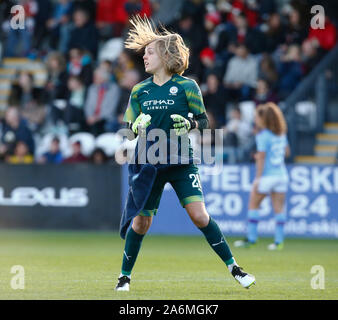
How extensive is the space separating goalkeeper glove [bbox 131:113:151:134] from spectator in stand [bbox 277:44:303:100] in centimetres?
1034

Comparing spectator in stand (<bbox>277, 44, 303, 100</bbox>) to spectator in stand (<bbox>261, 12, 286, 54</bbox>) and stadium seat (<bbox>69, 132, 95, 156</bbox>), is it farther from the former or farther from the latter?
stadium seat (<bbox>69, 132, 95, 156</bbox>)

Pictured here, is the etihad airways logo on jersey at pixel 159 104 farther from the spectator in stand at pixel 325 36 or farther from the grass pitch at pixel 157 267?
the spectator in stand at pixel 325 36

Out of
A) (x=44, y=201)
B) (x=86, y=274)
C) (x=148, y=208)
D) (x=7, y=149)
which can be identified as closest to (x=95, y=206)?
(x=44, y=201)

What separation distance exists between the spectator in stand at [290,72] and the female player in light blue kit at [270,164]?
4.56m

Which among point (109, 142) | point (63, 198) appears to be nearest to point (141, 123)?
point (63, 198)

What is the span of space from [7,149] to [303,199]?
20.1 feet

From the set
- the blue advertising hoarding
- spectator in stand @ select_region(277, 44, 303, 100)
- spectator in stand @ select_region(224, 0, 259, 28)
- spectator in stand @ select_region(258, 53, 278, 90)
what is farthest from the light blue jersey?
spectator in stand @ select_region(224, 0, 259, 28)

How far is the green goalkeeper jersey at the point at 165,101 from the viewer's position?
8516 mm

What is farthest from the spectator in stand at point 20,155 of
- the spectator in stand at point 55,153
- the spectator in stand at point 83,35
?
the spectator in stand at point 83,35

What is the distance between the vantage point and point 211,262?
11969 millimetres

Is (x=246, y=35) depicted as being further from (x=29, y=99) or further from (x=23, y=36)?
(x=23, y=36)

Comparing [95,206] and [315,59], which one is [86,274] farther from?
[315,59]

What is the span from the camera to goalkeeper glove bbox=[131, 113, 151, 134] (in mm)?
8469

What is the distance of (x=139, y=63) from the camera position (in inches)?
768
